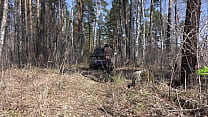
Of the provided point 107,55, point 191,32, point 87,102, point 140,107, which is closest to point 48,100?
point 87,102

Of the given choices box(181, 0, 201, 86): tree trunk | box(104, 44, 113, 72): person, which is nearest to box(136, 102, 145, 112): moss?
box(181, 0, 201, 86): tree trunk

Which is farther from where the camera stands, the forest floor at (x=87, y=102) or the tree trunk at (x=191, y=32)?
the forest floor at (x=87, y=102)

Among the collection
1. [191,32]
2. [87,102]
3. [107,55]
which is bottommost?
[87,102]

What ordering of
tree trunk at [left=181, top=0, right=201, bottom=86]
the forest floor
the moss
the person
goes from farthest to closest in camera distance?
the person → the moss → the forest floor → tree trunk at [left=181, top=0, right=201, bottom=86]

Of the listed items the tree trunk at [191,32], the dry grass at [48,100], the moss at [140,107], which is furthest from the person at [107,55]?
the moss at [140,107]

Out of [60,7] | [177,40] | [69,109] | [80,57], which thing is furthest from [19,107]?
[80,57]

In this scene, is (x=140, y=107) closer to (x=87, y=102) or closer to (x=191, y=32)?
(x=87, y=102)

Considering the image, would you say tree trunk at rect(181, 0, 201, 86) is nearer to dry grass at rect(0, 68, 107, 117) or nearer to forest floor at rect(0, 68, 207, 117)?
forest floor at rect(0, 68, 207, 117)

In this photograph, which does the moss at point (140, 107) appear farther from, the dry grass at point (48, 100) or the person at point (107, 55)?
the person at point (107, 55)

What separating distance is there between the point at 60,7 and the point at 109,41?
16.3m

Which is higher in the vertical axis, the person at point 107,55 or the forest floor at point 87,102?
the person at point 107,55

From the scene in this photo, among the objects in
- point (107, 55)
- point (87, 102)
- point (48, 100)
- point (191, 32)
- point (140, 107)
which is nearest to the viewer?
point (191, 32)

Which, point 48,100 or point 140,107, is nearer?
point 140,107

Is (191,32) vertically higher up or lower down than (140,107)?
higher up
